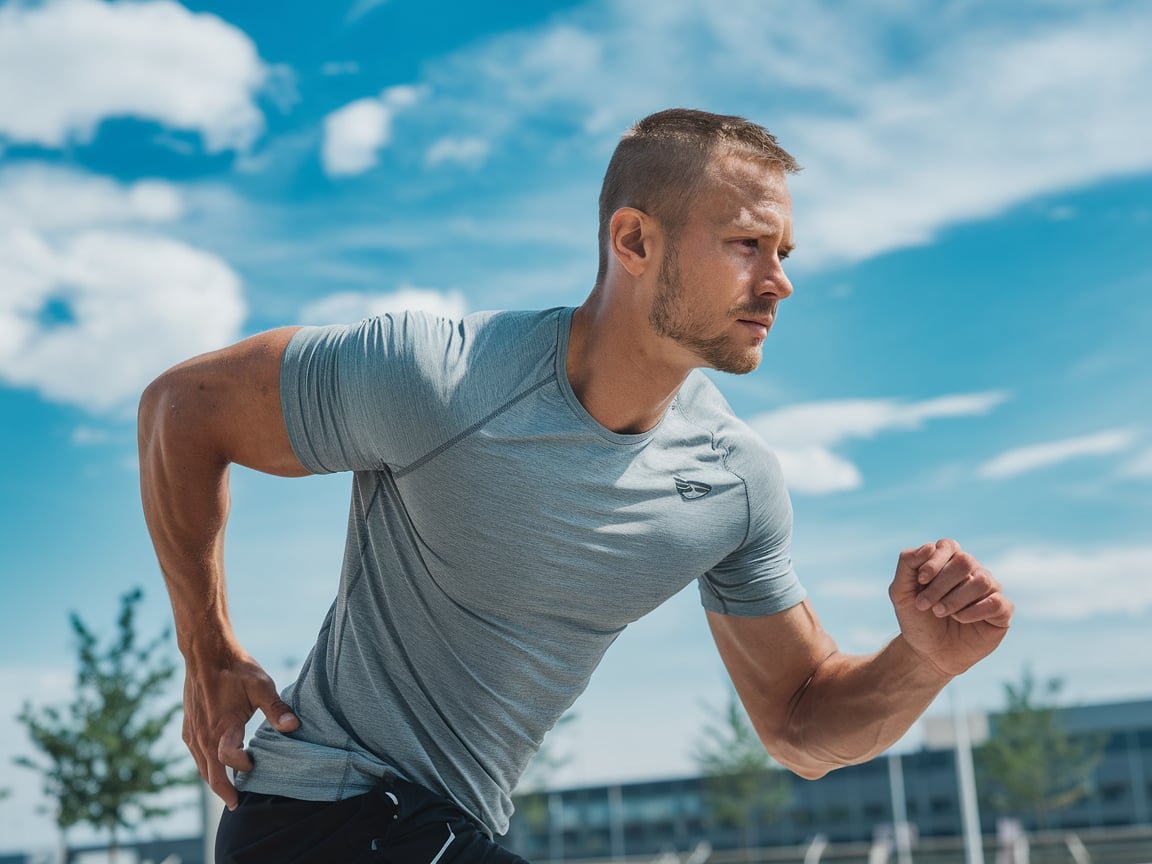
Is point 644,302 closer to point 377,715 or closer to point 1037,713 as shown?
point 377,715

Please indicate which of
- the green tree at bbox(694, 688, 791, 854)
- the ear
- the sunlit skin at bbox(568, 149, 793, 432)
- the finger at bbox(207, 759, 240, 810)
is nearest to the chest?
the sunlit skin at bbox(568, 149, 793, 432)

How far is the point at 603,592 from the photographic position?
2553mm

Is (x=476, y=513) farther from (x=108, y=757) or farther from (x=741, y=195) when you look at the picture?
(x=108, y=757)

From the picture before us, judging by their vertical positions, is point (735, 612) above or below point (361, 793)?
above

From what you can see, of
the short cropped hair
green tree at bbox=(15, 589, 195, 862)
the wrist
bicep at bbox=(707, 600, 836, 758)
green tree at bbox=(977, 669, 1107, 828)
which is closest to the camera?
the short cropped hair

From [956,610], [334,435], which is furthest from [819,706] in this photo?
[334,435]

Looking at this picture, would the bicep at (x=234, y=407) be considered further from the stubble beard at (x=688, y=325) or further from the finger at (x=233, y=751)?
the stubble beard at (x=688, y=325)

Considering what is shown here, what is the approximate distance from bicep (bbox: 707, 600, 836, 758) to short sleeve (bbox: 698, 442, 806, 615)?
35 mm

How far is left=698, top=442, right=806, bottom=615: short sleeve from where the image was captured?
9.34 ft

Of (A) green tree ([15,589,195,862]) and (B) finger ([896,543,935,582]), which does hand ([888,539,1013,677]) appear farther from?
(A) green tree ([15,589,195,862])

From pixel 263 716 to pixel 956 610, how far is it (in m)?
1.48

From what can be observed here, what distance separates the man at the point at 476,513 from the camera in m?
2.45

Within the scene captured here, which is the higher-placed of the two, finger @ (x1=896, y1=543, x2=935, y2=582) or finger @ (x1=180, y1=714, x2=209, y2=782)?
finger @ (x1=896, y1=543, x2=935, y2=582)

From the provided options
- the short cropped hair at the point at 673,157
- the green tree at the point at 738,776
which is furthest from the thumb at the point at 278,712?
the green tree at the point at 738,776
